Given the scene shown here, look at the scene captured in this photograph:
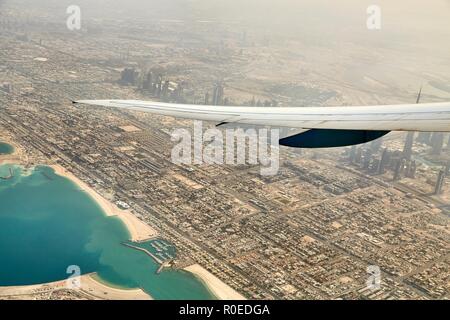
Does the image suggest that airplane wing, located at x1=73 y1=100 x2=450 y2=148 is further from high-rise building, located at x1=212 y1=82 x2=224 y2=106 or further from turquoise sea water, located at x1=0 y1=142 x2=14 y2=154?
high-rise building, located at x1=212 y1=82 x2=224 y2=106

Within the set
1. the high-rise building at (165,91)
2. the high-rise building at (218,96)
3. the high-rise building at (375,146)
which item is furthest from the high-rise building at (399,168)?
the high-rise building at (165,91)

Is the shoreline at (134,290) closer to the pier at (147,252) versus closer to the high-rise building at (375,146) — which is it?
the pier at (147,252)

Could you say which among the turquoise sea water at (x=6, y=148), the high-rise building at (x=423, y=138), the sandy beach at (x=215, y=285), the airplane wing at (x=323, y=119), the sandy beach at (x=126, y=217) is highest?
the airplane wing at (x=323, y=119)

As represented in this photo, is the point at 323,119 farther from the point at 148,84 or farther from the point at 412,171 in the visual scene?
the point at 148,84

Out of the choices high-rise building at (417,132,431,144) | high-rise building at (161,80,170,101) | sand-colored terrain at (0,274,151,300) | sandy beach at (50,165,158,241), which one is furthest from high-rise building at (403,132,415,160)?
sand-colored terrain at (0,274,151,300)

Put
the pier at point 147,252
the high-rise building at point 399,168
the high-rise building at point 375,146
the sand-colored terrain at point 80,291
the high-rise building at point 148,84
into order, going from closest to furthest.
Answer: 1. the sand-colored terrain at point 80,291
2. the pier at point 147,252
3. the high-rise building at point 399,168
4. the high-rise building at point 375,146
5. the high-rise building at point 148,84

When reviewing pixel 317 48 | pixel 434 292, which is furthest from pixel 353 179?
pixel 317 48

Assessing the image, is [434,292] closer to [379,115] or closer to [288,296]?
[288,296]

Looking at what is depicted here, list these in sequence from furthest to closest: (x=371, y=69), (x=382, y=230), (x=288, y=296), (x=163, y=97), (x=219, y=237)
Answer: (x=371, y=69) → (x=163, y=97) → (x=382, y=230) → (x=219, y=237) → (x=288, y=296)
